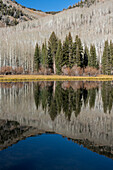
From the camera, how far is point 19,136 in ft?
27.5

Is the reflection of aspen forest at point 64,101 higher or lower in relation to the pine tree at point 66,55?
lower

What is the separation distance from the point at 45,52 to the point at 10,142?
239ft

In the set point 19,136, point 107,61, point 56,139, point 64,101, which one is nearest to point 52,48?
point 107,61

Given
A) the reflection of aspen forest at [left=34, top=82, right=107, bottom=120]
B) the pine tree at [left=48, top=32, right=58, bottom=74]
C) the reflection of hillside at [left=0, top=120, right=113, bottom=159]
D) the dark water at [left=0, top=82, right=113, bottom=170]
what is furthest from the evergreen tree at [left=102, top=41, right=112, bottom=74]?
the reflection of hillside at [left=0, top=120, right=113, bottom=159]

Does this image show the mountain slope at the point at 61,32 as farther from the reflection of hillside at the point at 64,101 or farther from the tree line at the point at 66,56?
the reflection of hillside at the point at 64,101

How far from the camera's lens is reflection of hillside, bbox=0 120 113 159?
275 inches

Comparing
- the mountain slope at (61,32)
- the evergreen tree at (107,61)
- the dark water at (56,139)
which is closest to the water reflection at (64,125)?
the dark water at (56,139)

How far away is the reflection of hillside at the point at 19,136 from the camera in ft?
23.0

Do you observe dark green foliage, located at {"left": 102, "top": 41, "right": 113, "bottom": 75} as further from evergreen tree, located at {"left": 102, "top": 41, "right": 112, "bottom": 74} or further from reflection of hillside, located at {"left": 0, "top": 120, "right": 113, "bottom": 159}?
reflection of hillside, located at {"left": 0, "top": 120, "right": 113, "bottom": 159}

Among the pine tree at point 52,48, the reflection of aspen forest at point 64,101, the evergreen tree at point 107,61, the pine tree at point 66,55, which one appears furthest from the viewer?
the pine tree at point 52,48

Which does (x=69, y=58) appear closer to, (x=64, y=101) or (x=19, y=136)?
A: (x=64, y=101)

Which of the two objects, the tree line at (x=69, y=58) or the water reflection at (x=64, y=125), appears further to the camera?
the tree line at (x=69, y=58)

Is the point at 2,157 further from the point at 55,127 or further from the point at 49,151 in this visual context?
the point at 55,127

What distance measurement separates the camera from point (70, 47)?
2844 inches
